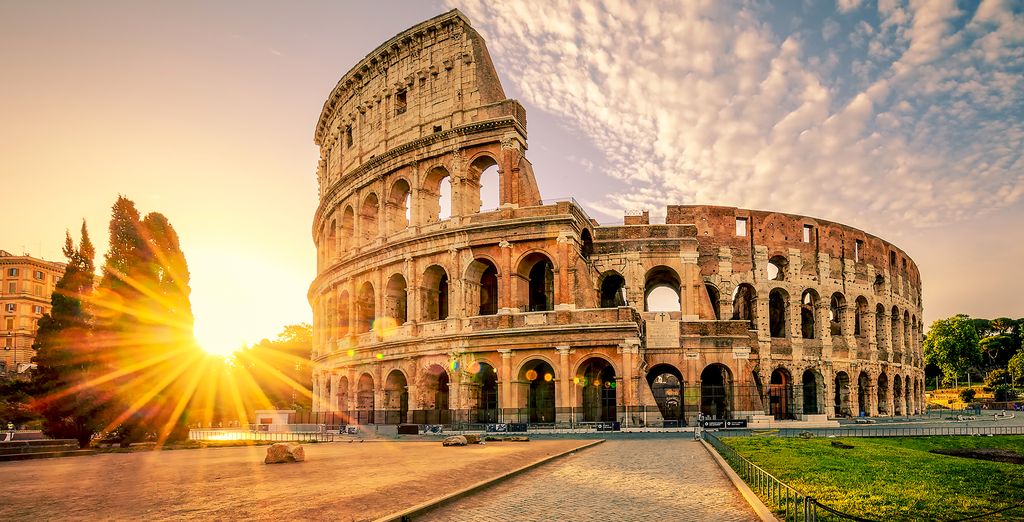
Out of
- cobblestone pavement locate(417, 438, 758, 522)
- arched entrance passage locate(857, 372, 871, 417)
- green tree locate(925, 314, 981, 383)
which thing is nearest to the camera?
cobblestone pavement locate(417, 438, 758, 522)

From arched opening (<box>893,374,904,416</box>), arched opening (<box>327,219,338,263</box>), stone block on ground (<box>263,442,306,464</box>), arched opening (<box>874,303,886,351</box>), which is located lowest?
arched opening (<box>893,374,904,416</box>)

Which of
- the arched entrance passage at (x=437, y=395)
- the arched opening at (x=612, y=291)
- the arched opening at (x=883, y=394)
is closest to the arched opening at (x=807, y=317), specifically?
the arched opening at (x=883, y=394)

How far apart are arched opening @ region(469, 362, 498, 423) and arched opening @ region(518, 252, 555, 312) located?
3911 millimetres

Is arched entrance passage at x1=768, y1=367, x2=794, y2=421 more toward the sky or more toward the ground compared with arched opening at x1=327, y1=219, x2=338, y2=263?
more toward the ground

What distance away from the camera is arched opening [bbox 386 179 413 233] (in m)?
39.1

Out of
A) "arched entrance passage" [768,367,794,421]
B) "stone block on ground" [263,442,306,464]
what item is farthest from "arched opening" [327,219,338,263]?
"arched entrance passage" [768,367,794,421]

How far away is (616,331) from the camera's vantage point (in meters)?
31.6

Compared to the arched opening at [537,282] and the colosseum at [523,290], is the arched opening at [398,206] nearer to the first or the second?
the colosseum at [523,290]

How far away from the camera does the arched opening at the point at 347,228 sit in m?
43.5

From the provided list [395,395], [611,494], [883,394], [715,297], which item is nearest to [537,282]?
[395,395]

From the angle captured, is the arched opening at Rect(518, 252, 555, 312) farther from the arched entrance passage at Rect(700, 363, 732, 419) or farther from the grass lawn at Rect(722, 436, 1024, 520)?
the grass lawn at Rect(722, 436, 1024, 520)

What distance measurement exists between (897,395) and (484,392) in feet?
108

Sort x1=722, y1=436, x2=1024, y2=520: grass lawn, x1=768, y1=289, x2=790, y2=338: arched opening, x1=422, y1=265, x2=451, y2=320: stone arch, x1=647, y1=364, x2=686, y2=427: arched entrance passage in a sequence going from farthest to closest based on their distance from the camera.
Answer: x1=768, y1=289, x2=790, y2=338: arched opening < x1=647, y1=364, x2=686, y2=427: arched entrance passage < x1=422, y1=265, x2=451, y2=320: stone arch < x1=722, y1=436, x2=1024, y2=520: grass lawn

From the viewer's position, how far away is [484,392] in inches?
1427
